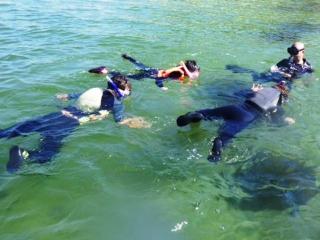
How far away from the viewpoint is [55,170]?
6.39 m

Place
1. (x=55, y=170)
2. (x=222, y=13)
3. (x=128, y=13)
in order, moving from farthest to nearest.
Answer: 1. (x=222, y=13)
2. (x=128, y=13)
3. (x=55, y=170)

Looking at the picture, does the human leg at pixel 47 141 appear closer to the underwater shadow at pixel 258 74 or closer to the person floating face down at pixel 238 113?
the person floating face down at pixel 238 113

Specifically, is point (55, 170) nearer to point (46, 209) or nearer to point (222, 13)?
point (46, 209)

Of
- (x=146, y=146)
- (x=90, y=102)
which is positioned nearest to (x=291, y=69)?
(x=146, y=146)

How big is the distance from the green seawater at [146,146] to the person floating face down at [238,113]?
0.26 metres

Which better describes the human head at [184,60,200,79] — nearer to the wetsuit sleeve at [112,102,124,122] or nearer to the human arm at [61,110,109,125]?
the wetsuit sleeve at [112,102,124,122]

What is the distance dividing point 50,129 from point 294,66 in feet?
19.6

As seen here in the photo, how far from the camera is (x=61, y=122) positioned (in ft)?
23.7

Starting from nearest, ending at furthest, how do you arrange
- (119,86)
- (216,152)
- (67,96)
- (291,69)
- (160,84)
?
(216,152) < (119,86) < (67,96) < (160,84) < (291,69)

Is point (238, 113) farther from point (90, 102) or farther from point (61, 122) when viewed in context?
point (61, 122)

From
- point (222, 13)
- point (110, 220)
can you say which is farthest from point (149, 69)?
point (222, 13)

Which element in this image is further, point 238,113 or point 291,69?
point 291,69

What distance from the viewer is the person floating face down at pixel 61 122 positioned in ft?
21.1

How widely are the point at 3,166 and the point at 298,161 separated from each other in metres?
4.52
